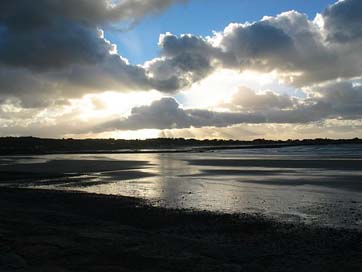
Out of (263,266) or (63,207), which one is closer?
(263,266)

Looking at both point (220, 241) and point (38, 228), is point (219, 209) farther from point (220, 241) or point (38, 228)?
point (38, 228)

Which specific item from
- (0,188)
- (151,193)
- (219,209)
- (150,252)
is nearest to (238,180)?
(151,193)

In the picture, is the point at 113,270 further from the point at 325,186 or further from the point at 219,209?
the point at 325,186

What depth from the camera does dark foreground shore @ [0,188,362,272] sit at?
10242mm

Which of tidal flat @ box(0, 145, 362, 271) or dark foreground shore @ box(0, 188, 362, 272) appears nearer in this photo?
dark foreground shore @ box(0, 188, 362, 272)

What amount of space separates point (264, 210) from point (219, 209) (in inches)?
73.4

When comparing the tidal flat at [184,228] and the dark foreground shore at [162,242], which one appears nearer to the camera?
the dark foreground shore at [162,242]

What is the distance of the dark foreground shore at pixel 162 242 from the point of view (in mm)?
10242

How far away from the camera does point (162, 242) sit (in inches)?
503

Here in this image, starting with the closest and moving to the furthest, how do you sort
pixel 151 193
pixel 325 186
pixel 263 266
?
1. pixel 263 266
2. pixel 151 193
3. pixel 325 186

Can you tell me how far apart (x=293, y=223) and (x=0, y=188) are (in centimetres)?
1932

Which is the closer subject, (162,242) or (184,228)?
(162,242)

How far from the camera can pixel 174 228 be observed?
49.9 ft

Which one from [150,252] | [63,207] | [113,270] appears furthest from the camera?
[63,207]
